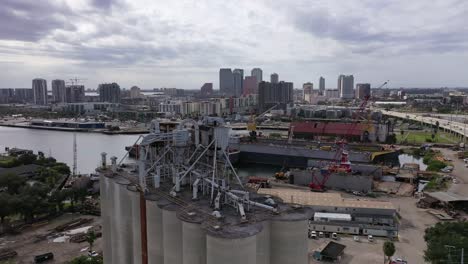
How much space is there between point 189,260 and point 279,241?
1890 millimetres

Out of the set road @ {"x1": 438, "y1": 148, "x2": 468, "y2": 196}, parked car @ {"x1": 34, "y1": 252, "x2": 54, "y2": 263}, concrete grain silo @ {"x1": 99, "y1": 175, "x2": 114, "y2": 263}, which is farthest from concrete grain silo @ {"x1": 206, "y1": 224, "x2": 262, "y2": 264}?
road @ {"x1": 438, "y1": 148, "x2": 468, "y2": 196}

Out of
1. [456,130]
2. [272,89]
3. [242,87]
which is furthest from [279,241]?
[242,87]

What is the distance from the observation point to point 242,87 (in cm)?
17350

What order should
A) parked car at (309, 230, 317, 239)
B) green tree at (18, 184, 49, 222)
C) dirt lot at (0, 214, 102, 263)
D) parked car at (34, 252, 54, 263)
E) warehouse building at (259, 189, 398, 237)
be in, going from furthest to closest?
1. green tree at (18, 184, 49, 222)
2. warehouse building at (259, 189, 398, 237)
3. parked car at (309, 230, 317, 239)
4. dirt lot at (0, 214, 102, 263)
5. parked car at (34, 252, 54, 263)

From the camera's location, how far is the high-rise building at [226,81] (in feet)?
569

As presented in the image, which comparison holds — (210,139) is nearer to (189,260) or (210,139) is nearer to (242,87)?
(189,260)

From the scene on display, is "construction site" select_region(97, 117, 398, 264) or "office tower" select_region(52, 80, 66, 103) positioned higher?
"office tower" select_region(52, 80, 66, 103)

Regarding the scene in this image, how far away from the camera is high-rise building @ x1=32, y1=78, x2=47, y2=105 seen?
134 metres

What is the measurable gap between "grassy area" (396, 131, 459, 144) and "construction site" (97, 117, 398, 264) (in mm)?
42108

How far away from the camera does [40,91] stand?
13550cm

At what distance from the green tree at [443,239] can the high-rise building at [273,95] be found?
8044cm

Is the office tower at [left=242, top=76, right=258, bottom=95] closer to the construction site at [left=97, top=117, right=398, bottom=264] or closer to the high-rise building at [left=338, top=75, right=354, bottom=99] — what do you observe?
the high-rise building at [left=338, top=75, right=354, bottom=99]

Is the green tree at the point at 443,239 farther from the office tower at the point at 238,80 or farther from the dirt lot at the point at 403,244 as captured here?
the office tower at the point at 238,80

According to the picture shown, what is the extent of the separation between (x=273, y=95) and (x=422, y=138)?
186 feet
